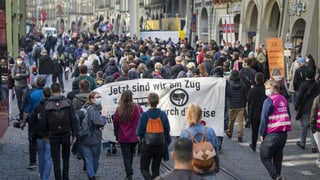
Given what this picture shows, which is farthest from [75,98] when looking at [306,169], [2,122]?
[306,169]

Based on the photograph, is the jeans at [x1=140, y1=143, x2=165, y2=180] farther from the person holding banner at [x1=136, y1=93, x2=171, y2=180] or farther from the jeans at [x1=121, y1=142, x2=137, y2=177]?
the jeans at [x1=121, y1=142, x2=137, y2=177]

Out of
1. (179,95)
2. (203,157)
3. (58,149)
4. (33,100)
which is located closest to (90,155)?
(58,149)

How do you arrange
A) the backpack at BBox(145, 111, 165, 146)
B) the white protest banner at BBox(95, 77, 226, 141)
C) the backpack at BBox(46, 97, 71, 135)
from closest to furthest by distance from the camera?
the backpack at BBox(145, 111, 165, 146), the backpack at BBox(46, 97, 71, 135), the white protest banner at BBox(95, 77, 226, 141)

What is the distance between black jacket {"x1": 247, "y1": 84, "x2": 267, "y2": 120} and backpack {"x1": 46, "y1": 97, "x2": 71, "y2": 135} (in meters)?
4.73

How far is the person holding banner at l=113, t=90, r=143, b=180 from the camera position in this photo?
34.9 ft

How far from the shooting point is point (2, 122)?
1399 cm

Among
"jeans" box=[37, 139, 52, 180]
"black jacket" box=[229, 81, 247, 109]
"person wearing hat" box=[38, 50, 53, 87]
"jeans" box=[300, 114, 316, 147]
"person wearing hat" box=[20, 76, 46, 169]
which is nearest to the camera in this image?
"jeans" box=[37, 139, 52, 180]

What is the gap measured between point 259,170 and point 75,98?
352 cm

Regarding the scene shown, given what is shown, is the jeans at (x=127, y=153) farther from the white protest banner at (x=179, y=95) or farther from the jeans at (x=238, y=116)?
the jeans at (x=238, y=116)

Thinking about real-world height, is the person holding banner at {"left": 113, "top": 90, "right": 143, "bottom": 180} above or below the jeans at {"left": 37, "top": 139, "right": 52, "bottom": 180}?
above

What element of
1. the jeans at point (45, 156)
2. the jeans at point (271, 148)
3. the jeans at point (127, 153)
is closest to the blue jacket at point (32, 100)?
the jeans at point (45, 156)

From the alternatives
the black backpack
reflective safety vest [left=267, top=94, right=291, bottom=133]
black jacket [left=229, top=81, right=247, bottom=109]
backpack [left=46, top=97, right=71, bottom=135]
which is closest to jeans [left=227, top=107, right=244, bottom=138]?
black jacket [left=229, top=81, right=247, bottom=109]

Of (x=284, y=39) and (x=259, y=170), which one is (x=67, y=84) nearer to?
(x=284, y=39)

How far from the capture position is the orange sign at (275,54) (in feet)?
68.3
